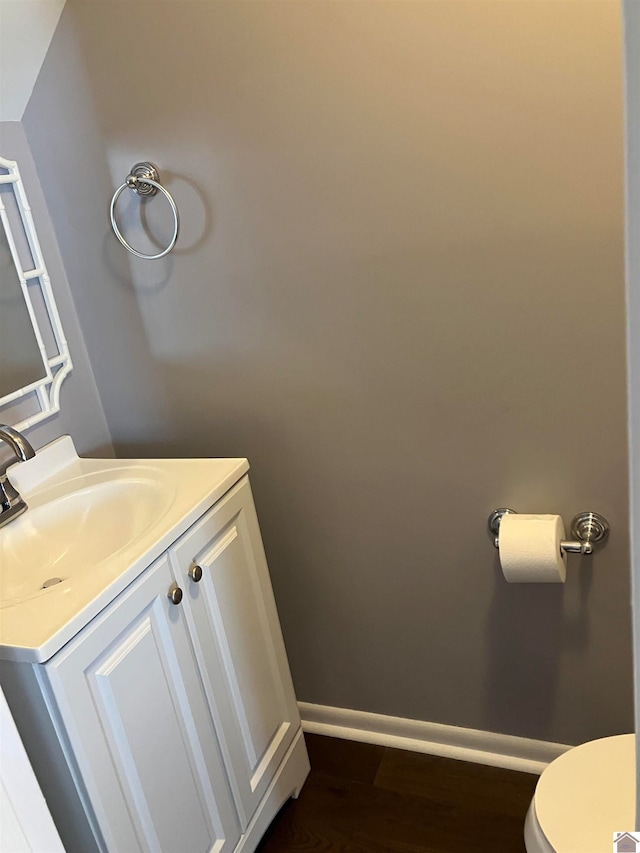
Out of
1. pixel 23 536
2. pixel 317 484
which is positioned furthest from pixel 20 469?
pixel 317 484

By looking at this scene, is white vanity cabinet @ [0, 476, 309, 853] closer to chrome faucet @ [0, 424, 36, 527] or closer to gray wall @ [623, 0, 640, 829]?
chrome faucet @ [0, 424, 36, 527]

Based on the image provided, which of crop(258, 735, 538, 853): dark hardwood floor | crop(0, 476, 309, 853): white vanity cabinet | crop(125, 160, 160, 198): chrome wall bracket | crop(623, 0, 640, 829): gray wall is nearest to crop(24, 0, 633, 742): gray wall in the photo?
crop(125, 160, 160, 198): chrome wall bracket

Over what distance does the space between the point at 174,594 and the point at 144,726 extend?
0.72ft

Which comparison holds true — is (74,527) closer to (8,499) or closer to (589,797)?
(8,499)

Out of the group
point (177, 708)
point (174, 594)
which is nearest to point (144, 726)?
point (177, 708)

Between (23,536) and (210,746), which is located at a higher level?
(23,536)

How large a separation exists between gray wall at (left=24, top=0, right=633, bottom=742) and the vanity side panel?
0.81 meters

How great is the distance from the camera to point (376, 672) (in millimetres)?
1865

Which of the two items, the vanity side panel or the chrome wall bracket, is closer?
the vanity side panel

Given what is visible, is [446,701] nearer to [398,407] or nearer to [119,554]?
[398,407]

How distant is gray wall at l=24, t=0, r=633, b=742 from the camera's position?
1.32 m

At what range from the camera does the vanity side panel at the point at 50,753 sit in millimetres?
1049

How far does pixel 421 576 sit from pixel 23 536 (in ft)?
2.88

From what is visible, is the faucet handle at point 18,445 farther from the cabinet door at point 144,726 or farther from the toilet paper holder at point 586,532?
the toilet paper holder at point 586,532
